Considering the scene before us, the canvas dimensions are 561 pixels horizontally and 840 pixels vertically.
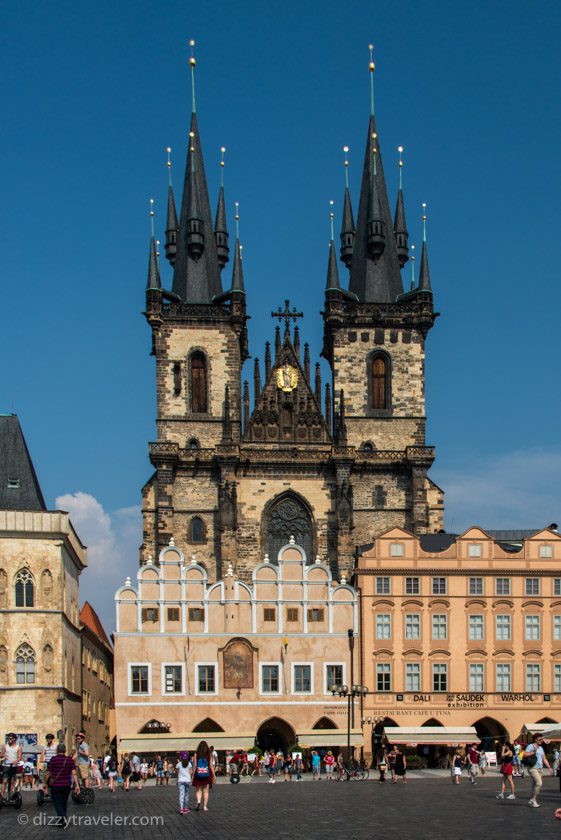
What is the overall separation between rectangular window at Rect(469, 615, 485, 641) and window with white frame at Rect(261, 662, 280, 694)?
9686 mm

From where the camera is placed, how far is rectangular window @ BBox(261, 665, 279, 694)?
5803cm

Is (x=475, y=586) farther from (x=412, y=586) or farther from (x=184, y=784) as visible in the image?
(x=184, y=784)

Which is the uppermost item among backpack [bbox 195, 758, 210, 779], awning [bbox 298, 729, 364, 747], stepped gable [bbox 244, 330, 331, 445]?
stepped gable [bbox 244, 330, 331, 445]

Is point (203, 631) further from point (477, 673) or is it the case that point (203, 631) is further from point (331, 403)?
point (331, 403)

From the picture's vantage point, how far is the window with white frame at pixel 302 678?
5816cm

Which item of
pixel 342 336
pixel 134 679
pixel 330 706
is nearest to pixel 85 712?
pixel 134 679

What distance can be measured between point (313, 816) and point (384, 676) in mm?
35862

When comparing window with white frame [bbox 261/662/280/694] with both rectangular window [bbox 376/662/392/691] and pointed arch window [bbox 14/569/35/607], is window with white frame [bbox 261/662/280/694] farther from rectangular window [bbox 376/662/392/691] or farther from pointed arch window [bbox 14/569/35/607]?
pointed arch window [bbox 14/569/35/607]

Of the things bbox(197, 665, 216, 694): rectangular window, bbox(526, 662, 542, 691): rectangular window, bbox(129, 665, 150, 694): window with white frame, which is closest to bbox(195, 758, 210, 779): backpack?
bbox(129, 665, 150, 694): window with white frame

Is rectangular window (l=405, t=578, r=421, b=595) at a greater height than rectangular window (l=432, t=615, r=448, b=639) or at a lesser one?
greater

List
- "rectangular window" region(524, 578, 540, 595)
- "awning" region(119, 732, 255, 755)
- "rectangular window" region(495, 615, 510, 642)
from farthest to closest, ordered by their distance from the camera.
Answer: "rectangular window" region(524, 578, 540, 595) → "rectangular window" region(495, 615, 510, 642) → "awning" region(119, 732, 255, 755)

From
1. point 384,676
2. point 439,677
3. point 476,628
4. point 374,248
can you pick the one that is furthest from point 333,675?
point 374,248

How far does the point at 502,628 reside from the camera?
60.8m

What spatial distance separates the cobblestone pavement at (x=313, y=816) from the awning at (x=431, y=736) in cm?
1925
